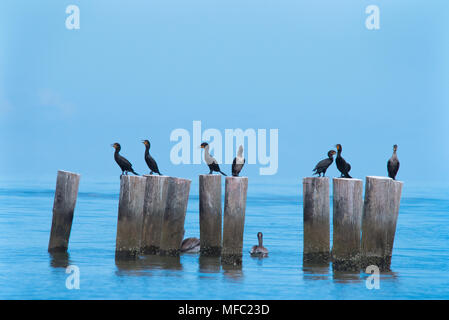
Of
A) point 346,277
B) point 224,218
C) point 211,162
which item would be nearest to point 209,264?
point 224,218

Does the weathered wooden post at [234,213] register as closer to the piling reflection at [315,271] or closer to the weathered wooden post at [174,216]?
the piling reflection at [315,271]

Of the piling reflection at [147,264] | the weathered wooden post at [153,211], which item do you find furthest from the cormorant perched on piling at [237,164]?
the piling reflection at [147,264]

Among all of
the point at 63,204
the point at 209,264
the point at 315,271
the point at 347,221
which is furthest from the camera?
the point at 63,204

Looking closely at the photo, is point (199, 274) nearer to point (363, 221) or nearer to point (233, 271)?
point (233, 271)

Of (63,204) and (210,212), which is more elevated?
(63,204)

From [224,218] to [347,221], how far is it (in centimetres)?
231

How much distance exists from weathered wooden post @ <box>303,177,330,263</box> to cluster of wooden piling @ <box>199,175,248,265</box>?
1.16 meters

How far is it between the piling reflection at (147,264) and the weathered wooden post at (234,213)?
1325 mm

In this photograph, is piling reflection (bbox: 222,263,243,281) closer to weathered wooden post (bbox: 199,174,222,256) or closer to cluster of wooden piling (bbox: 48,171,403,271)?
cluster of wooden piling (bbox: 48,171,403,271)

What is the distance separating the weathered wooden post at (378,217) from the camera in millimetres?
13203

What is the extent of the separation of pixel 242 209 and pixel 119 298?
2.90 metres

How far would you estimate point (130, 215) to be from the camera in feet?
46.0

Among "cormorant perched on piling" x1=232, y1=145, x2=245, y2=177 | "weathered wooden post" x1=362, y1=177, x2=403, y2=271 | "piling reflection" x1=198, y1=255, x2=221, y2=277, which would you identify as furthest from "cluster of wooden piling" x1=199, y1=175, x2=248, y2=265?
"weathered wooden post" x1=362, y1=177, x2=403, y2=271
